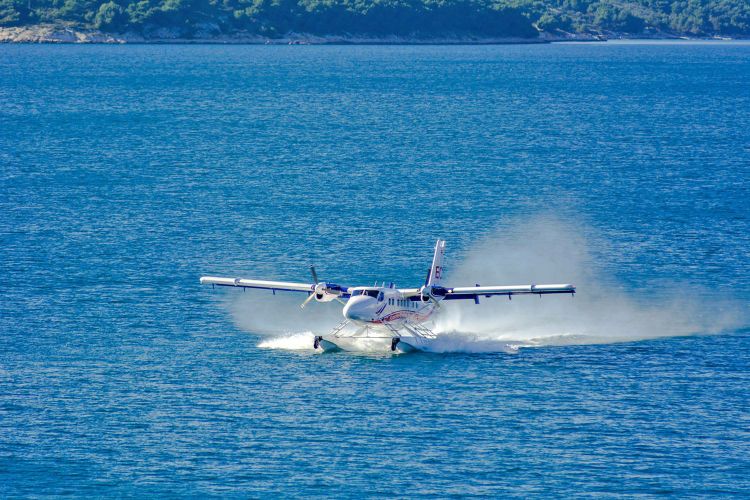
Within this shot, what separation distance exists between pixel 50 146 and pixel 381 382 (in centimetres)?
13093

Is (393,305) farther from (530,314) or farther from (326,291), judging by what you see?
(530,314)

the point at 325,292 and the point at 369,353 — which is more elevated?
the point at 325,292

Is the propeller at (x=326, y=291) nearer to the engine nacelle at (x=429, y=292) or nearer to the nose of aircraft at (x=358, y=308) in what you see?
the nose of aircraft at (x=358, y=308)

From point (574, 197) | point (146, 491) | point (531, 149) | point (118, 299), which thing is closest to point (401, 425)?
point (146, 491)

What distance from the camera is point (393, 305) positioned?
8200 centimetres

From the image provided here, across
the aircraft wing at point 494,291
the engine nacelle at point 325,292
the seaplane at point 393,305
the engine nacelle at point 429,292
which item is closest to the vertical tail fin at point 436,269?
the seaplane at point 393,305

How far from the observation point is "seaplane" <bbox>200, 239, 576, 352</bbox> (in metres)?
80.9

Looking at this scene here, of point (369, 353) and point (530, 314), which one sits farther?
point (530, 314)

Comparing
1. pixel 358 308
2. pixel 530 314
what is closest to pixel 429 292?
pixel 358 308

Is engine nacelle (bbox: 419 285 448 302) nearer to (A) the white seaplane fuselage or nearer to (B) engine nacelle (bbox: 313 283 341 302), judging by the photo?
(A) the white seaplane fuselage

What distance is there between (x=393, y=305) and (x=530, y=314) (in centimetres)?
1631

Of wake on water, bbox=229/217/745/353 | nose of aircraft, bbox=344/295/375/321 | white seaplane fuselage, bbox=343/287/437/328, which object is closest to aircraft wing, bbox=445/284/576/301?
white seaplane fuselage, bbox=343/287/437/328

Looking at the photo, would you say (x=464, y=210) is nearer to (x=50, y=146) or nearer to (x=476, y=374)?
(x=476, y=374)

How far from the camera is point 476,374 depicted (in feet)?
256
